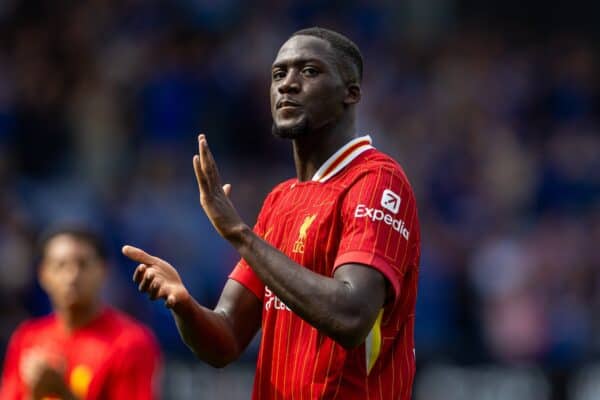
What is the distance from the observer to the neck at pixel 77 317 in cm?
735

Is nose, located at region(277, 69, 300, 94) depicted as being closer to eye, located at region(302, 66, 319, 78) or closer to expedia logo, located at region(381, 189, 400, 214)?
eye, located at region(302, 66, 319, 78)

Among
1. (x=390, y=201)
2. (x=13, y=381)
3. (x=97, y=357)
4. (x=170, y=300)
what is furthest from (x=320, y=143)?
(x=13, y=381)

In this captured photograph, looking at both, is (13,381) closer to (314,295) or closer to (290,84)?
(290,84)

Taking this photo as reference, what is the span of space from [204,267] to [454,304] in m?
2.41

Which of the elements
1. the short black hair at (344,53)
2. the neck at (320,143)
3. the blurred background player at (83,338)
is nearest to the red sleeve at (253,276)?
the neck at (320,143)

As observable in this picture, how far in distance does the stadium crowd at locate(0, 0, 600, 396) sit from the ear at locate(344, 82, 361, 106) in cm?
557

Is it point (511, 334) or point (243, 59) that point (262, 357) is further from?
point (243, 59)

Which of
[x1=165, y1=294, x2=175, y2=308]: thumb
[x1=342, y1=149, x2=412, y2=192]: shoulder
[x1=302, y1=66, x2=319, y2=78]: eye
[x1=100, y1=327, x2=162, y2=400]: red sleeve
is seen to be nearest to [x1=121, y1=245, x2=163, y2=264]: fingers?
[x1=165, y1=294, x2=175, y2=308]: thumb

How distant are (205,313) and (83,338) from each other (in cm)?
236

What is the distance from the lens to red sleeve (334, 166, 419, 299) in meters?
4.73

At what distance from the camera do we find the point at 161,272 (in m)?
4.83

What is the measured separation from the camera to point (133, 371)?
22.7 feet

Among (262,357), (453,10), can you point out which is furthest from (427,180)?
(262,357)

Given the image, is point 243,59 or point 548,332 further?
point 243,59
